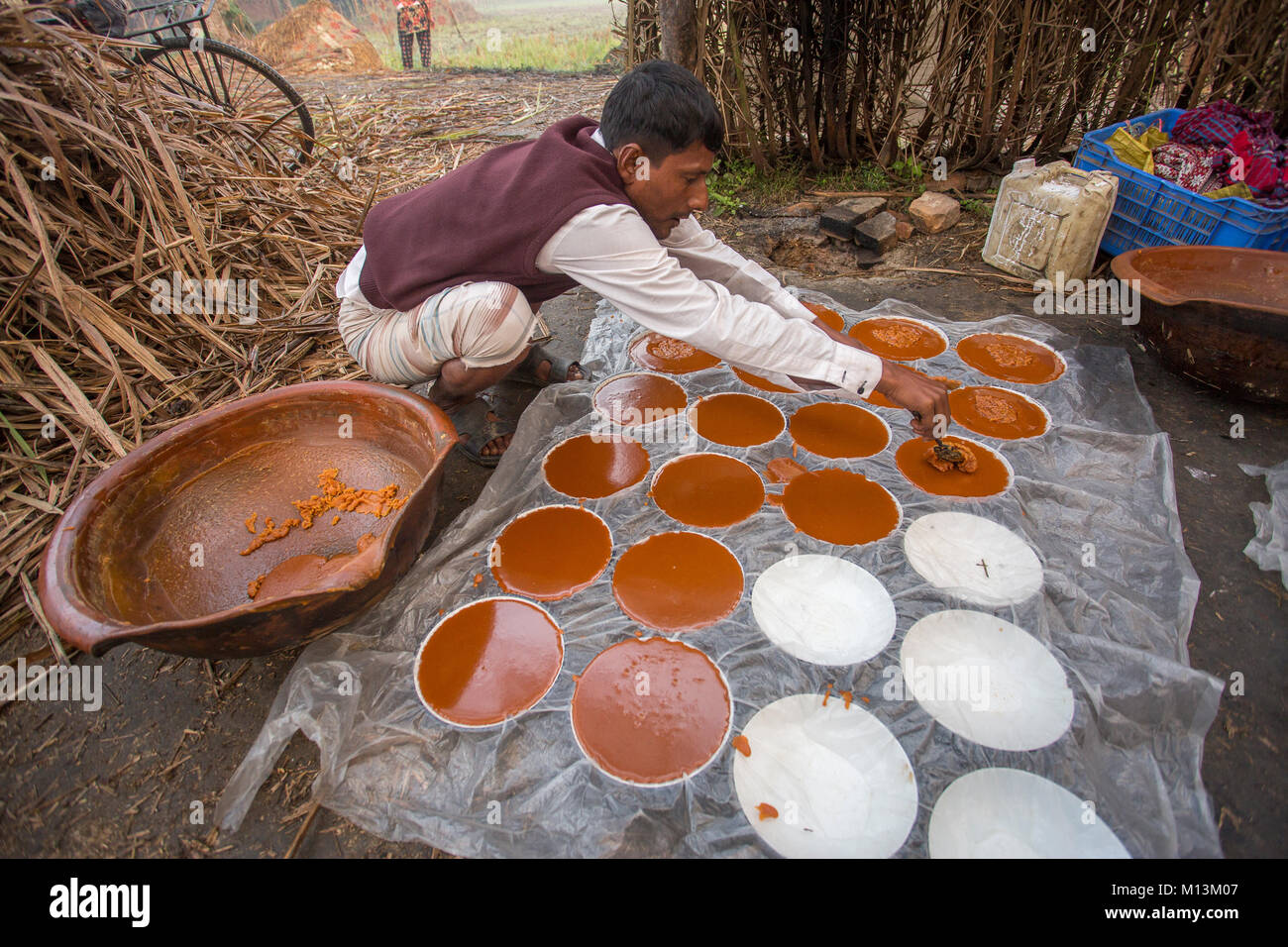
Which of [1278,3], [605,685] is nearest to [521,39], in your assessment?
[1278,3]

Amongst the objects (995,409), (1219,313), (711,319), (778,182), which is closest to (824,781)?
(711,319)

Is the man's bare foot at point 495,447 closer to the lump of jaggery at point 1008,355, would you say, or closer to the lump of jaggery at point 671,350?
the lump of jaggery at point 671,350

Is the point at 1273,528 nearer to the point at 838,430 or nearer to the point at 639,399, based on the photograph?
the point at 838,430

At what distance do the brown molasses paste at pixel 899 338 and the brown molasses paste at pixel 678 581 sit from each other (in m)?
1.35

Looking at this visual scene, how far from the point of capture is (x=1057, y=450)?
2.20 m

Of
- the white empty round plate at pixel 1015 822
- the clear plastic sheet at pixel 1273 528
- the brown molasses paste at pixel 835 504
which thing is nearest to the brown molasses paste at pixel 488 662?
the brown molasses paste at pixel 835 504

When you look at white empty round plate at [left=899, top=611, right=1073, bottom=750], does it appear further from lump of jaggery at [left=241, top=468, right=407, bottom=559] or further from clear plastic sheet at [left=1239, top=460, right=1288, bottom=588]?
lump of jaggery at [left=241, top=468, right=407, bottom=559]

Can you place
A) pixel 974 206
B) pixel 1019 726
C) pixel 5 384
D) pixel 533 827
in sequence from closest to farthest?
pixel 533 827 < pixel 1019 726 < pixel 5 384 < pixel 974 206

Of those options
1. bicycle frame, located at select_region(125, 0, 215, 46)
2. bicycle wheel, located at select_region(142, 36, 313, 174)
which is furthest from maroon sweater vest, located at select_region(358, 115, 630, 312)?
bicycle frame, located at select_region(125, 0, 215, 46)

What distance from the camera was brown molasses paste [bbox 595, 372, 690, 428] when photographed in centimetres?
239

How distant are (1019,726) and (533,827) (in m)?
1.15

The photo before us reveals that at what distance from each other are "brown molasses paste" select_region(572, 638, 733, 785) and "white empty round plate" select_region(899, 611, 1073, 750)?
51cm

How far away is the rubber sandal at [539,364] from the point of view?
2.64 meters

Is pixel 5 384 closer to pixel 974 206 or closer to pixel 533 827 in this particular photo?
pixel 533 827
